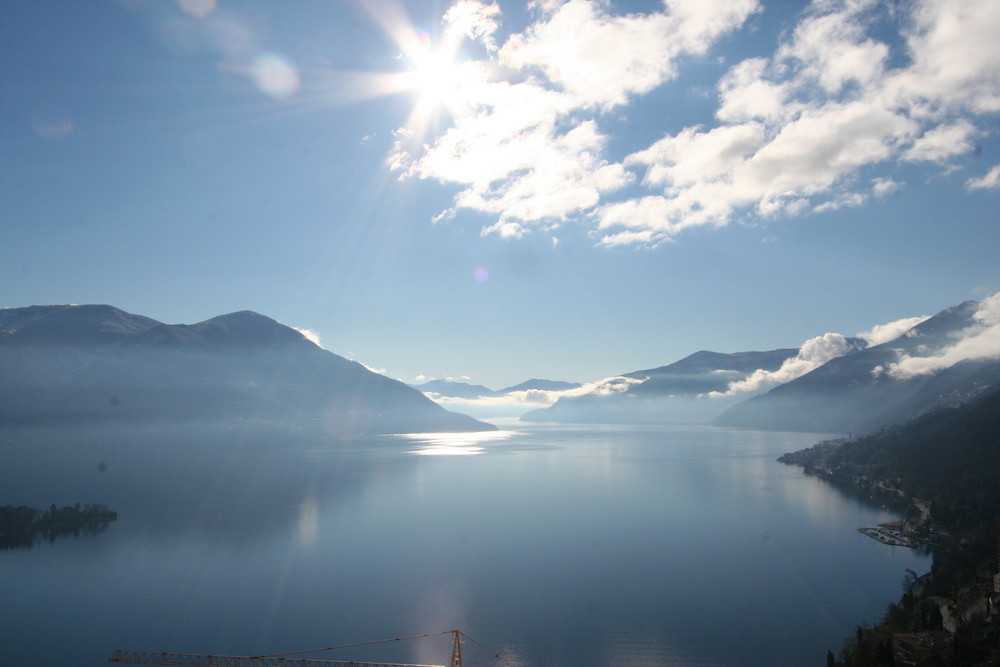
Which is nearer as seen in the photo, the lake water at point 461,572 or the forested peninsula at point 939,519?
the forested peninsula at point 939,519

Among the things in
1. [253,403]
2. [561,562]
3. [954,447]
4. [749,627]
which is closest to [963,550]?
[749,627]

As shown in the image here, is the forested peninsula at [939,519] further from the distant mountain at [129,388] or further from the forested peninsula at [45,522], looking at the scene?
the distant mountain at [129,388]

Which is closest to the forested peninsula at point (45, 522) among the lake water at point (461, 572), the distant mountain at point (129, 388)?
the lake water at point (461, 572)

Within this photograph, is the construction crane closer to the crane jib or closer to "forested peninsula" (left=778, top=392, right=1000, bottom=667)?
the crane jib

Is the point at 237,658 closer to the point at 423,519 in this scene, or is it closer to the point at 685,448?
the point at 423,519

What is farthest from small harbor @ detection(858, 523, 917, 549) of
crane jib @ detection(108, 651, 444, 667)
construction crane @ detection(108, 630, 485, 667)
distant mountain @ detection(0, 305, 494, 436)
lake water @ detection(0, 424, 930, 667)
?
distant mountain @ detection(0, 305, 494, 436)
